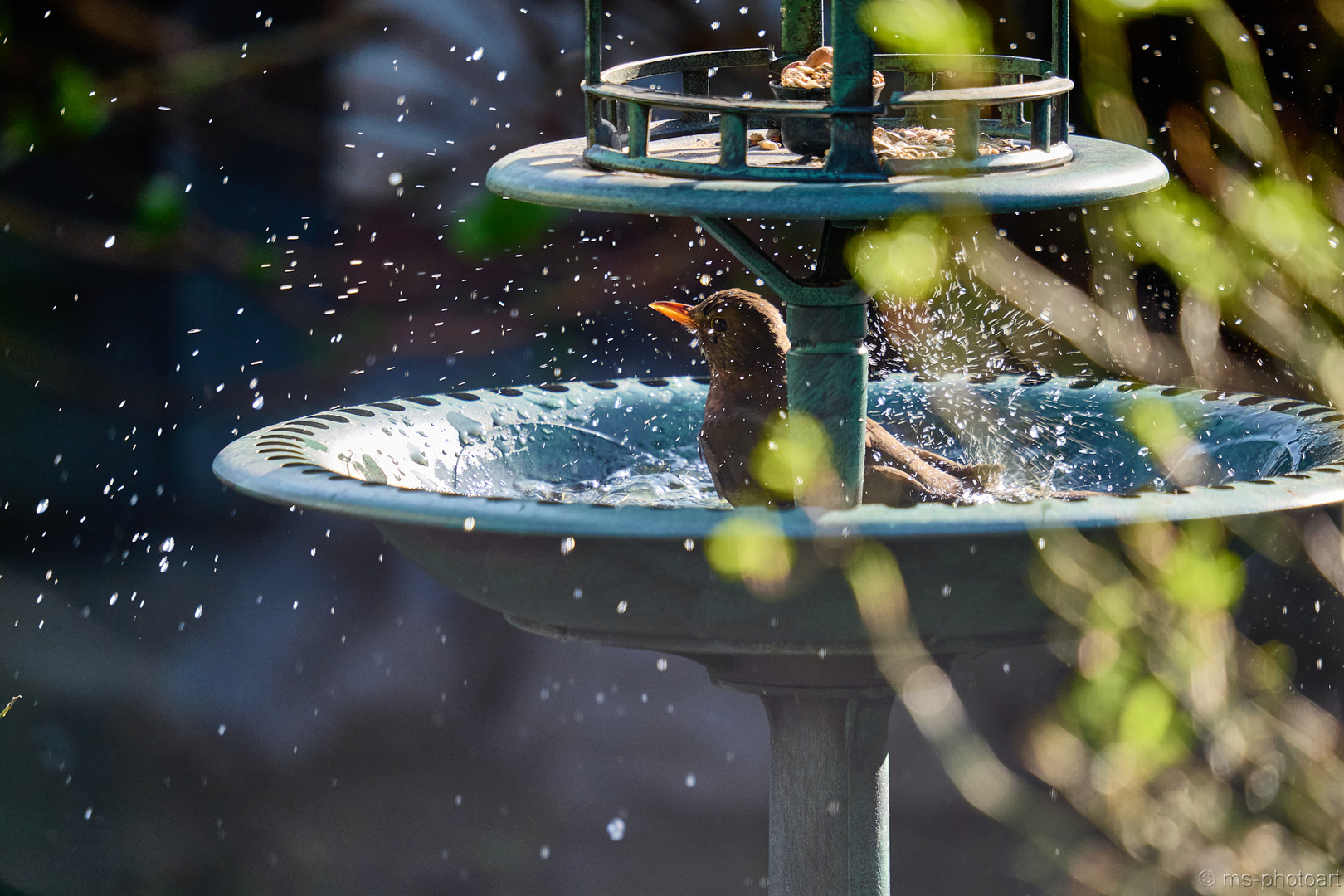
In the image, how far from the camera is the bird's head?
2.33m

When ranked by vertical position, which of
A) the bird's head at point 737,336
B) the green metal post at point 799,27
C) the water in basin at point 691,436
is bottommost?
the water in basin at point 691,436

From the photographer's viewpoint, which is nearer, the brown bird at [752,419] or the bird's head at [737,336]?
the brown bird at [752,419]

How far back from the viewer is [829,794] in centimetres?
229

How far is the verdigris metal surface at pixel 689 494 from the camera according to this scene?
162 cm

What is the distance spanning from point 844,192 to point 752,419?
27.0 inches

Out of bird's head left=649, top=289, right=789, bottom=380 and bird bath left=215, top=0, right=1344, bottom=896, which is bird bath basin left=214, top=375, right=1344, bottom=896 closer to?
bird bath left=215, top=0, right=1344, bottom=896

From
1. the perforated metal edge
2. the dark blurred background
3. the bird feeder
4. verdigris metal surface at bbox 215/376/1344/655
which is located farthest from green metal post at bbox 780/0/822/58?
the dark blurred background

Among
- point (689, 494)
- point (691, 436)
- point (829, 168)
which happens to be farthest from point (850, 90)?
point (691, 436)

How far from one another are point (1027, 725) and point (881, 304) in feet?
5.34

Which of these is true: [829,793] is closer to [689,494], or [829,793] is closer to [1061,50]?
[689,494]

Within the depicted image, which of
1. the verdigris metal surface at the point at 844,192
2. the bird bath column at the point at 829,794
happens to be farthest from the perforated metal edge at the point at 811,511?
the bird bath column at the point at 829,794

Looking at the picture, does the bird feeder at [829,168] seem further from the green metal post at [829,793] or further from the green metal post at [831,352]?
the green metal post at [829,793]

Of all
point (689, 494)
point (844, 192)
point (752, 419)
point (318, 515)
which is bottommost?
point (318, 515)

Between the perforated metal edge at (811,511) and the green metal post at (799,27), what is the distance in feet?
2.57
